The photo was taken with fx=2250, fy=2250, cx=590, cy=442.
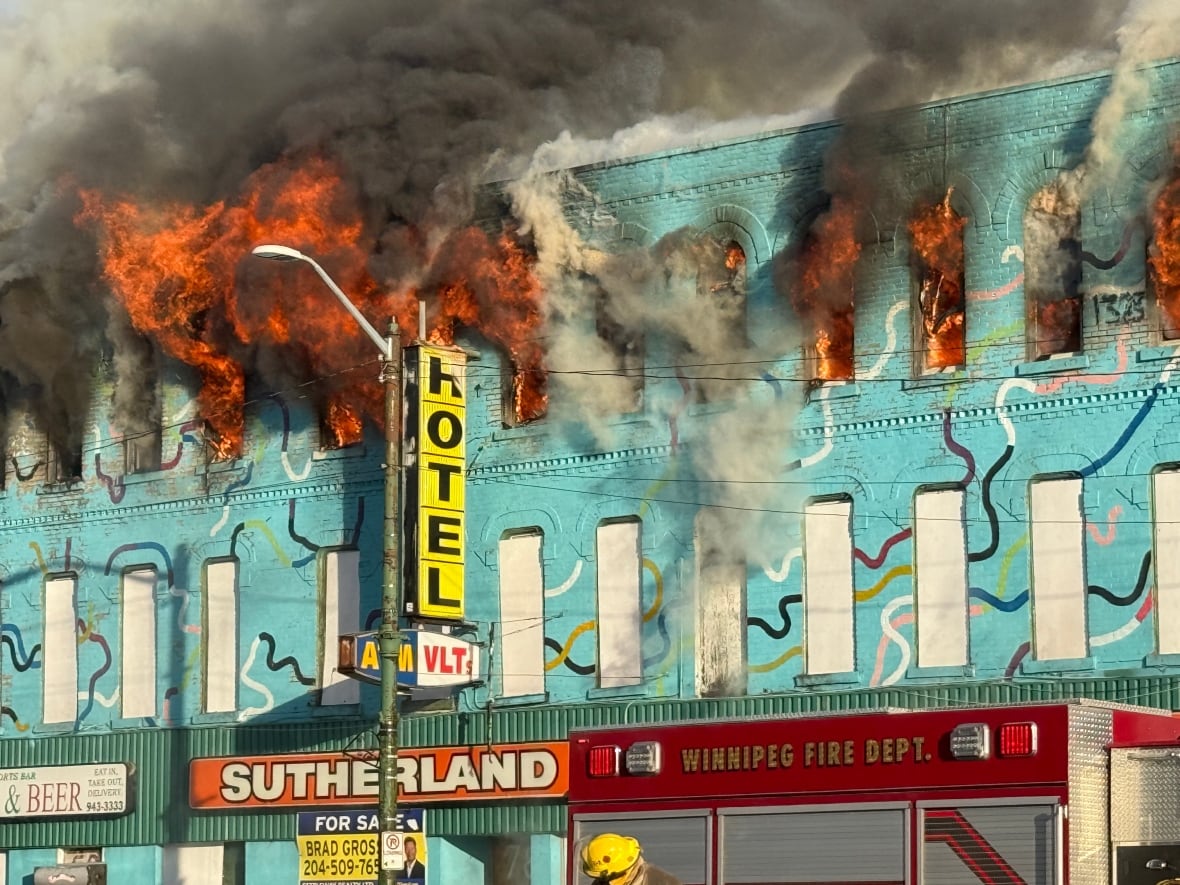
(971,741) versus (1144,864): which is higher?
(971,741)

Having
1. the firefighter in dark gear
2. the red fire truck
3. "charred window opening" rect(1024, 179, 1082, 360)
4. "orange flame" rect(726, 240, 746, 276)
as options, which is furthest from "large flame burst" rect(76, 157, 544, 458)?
the firefighter in dark gear

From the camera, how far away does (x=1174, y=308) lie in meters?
21.9

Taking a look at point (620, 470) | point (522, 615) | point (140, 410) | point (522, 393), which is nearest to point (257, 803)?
point (522, 615)

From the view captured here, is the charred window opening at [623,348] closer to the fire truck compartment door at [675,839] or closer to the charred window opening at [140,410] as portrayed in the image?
the charred window opening at [140,410]

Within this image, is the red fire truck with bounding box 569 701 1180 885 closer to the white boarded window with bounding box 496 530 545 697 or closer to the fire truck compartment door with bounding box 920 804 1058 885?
the fire truck compartment door with bounding box 920 804 1058 885

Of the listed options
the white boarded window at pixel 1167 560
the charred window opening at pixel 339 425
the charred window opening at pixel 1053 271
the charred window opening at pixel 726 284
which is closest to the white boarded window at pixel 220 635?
the charred window opening at pixel 339 425

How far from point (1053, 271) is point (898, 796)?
10791mm

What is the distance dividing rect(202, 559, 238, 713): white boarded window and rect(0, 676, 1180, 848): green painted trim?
455mm

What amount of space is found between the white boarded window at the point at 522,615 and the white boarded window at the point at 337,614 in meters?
2.25

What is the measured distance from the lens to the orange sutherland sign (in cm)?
2588

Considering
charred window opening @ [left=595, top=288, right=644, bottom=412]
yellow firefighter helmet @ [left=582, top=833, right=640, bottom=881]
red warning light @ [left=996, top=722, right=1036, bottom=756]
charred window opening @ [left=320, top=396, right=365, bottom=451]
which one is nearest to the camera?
yellow firefighter helmet @ [left=582, top=833, right=640, bottom=881]

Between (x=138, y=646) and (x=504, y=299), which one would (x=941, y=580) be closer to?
(x=504, y=299)

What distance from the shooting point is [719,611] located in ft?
81.5

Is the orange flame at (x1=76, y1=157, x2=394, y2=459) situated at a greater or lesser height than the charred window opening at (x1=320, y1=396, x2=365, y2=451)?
greater
